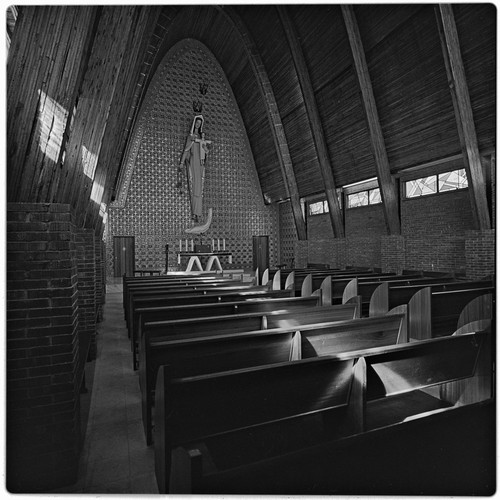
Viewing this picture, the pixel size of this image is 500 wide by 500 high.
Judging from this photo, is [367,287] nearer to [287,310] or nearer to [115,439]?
[287,310]

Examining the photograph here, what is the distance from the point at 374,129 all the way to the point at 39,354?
9.93m

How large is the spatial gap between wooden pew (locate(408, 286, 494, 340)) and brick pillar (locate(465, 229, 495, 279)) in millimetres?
3259

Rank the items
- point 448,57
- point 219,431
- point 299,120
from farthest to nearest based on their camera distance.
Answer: point 299,120, point 448,57, point 219,431

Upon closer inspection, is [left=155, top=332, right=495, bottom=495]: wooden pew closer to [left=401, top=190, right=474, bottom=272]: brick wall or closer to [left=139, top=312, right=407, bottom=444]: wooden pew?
[left=139, top=312, right=407, bottom=444]: wooden pew

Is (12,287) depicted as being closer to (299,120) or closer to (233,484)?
(233,484)

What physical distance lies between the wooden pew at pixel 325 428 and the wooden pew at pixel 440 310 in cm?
89

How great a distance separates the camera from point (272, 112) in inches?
563

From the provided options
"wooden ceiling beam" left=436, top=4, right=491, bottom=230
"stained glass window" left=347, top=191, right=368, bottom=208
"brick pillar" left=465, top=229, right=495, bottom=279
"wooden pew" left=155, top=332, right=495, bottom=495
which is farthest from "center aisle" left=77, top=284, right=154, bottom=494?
"stained glass window" left=347, top=191, right=368, bottom=208

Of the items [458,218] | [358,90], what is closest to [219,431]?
[458,218]

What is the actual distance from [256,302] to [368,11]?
8954 mm

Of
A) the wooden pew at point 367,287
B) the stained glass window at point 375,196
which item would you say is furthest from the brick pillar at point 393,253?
the wooden pew at point 367,287

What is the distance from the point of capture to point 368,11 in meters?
9.48

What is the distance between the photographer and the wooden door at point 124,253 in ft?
49.4

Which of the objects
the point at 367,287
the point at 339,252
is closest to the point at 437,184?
the point at 339,252
